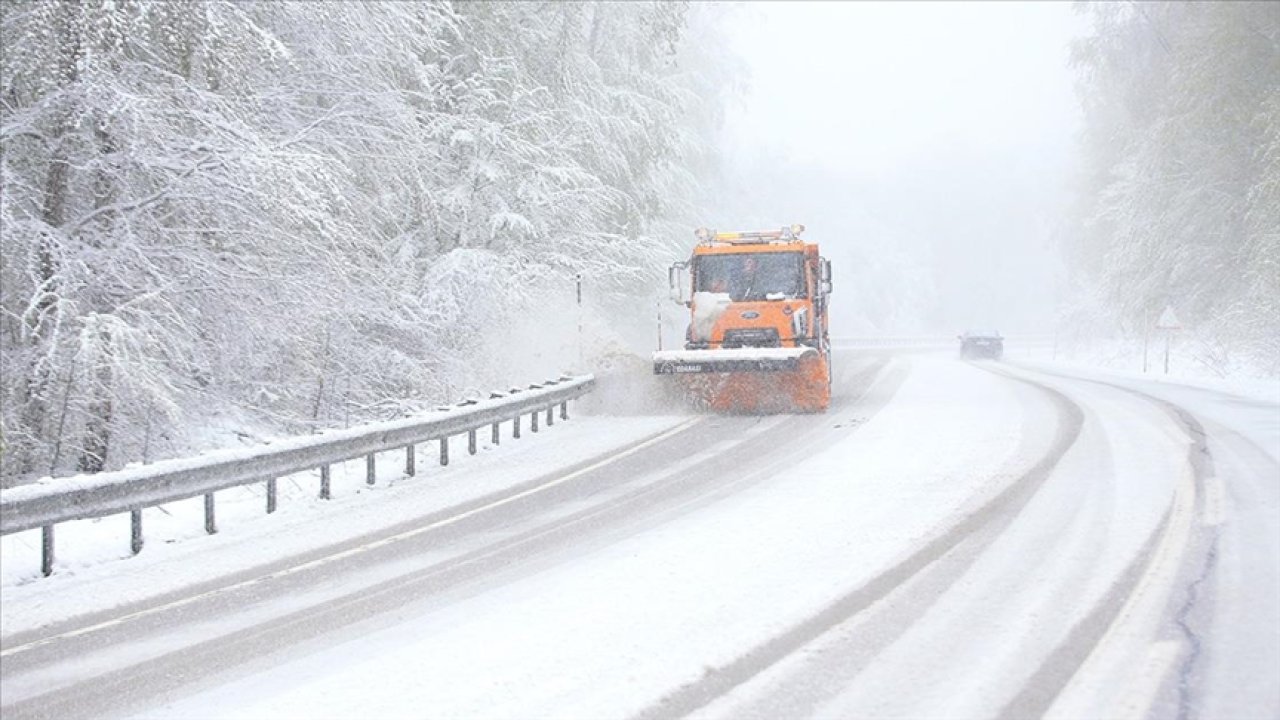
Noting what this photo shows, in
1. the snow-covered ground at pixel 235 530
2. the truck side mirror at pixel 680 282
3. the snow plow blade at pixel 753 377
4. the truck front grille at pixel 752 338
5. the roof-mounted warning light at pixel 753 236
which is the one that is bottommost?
the snow-covered ground at pixel 235 530

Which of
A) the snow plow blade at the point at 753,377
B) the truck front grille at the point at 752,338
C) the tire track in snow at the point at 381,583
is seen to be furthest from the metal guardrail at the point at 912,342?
the tire track in snow at the point at 381,583

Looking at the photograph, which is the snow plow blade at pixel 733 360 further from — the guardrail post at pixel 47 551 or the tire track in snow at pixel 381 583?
the guardrail post at pixel 47 551

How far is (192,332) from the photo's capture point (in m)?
11.0

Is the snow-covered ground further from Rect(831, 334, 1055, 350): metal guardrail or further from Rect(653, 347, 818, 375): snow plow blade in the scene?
Rect(831, 334, 1055, 350): metal guardrail

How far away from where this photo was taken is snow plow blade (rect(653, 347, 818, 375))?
15.8m

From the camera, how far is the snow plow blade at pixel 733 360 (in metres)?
15.8

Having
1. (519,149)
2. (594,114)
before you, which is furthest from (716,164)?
(519,149)

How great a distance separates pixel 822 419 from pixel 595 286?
8809mm

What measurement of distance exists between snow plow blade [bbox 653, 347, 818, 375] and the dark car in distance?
34763 millimetres

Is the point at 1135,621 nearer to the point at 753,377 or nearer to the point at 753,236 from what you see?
the point at 753,377

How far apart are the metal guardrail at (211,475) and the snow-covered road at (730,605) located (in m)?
0.44

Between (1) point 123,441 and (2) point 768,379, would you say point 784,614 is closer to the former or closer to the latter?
(1) point 123,441

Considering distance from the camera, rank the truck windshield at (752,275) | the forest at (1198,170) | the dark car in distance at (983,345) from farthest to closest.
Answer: the dark car in distance at (983,345) → the forest at (1198,170) → the truck windshield at (752,275)

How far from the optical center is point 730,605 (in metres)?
5.87
